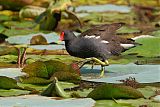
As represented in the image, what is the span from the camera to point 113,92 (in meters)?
3.21

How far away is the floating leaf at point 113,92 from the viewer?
3197 millimetres

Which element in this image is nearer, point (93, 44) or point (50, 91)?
point (50, 91)

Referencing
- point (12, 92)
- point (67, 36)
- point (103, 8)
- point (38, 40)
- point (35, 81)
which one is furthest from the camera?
point (103, 8)

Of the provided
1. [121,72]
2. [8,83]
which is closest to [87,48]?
[121,72]

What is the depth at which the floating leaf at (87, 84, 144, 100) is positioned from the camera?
320 centimetres

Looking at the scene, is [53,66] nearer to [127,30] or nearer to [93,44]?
[93,44]

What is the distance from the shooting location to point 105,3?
8.79 metres

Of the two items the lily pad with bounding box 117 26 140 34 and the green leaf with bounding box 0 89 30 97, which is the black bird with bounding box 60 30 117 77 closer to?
the green leaf with bounding box 0 89 30 97

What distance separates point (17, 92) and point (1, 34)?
241cm

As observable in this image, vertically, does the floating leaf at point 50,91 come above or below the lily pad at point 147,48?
below

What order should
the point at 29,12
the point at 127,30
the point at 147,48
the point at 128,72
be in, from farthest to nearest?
1. the point at 29,12
2. the point at 127,30
3. the point at 147,48
4. the point at 128,72

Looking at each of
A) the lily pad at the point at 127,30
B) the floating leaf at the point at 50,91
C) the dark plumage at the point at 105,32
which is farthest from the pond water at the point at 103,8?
the floating leaf at the point at 50,91

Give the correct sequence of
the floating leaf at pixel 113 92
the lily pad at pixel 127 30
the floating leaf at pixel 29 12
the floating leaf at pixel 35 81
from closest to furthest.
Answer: the floating leaf at pixel 113 92
the floating leaf at pixel 35 81
the lily pad at pixel 127 30
the floating leaf at pixel 29 12

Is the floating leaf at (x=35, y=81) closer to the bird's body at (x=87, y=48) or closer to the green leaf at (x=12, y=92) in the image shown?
the green leaf at (x=12, y=92)
